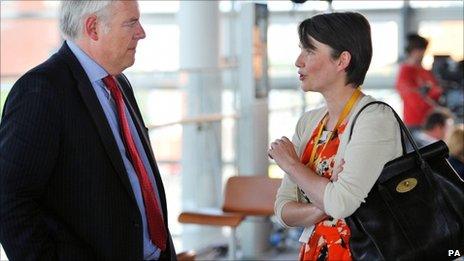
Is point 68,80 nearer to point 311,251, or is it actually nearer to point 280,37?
point 311,251

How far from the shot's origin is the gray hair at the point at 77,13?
198cm

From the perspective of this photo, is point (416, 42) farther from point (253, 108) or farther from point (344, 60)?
point (344, 60)

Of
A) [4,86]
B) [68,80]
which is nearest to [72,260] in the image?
[68,80]

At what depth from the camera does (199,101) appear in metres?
6.09

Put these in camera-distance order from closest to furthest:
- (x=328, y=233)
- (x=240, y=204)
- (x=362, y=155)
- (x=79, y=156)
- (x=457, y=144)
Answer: (x=79, y=156), (x=362, y=155), (x=328, y=233), (x=457, y=144), (x=240, y=204)

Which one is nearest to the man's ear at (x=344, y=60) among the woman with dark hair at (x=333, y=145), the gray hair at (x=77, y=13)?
the woman with dark hair at (x=333, y=145)

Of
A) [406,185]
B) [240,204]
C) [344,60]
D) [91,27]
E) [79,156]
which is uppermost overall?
[91,27]

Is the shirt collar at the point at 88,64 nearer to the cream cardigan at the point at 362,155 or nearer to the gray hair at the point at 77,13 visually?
the gray hair at the point at 77,13

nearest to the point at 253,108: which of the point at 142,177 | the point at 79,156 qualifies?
the point at 142,177

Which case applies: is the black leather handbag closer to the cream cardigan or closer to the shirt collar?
the cream cardigan

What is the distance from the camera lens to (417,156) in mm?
2045

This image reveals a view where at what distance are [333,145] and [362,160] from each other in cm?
16

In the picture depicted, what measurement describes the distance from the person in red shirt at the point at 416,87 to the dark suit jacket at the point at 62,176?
222 inches

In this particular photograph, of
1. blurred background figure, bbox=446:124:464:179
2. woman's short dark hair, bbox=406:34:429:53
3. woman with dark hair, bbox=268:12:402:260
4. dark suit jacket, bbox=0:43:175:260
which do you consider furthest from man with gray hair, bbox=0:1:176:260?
woman's short dark hair, bbox=406:34:429:53
